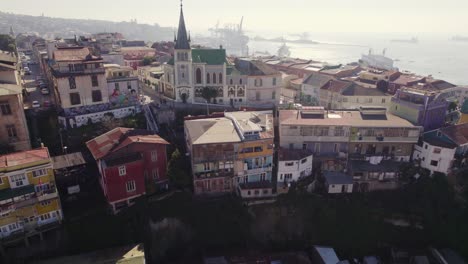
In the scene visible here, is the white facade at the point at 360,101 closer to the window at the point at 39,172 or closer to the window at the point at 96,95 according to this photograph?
the window at the point at 96,95

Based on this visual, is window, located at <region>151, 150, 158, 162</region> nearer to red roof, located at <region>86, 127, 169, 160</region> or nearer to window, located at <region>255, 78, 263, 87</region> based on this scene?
red roof, located at <region>86, 127, 169, 160</region>

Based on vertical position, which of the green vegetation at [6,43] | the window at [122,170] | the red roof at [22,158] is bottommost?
the window at [122,170]

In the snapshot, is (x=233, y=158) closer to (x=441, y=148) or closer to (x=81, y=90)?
(x=81, y=90)

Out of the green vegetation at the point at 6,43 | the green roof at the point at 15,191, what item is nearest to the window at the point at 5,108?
the green roof at the point at 15,191

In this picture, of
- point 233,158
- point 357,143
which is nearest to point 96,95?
point 233,158

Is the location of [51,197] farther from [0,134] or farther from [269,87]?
[269,87]

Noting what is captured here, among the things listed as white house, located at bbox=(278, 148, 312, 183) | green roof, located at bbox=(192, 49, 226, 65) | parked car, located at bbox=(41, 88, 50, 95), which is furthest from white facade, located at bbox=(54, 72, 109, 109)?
white house, located at bbox=(278, 148, 312, 183)
